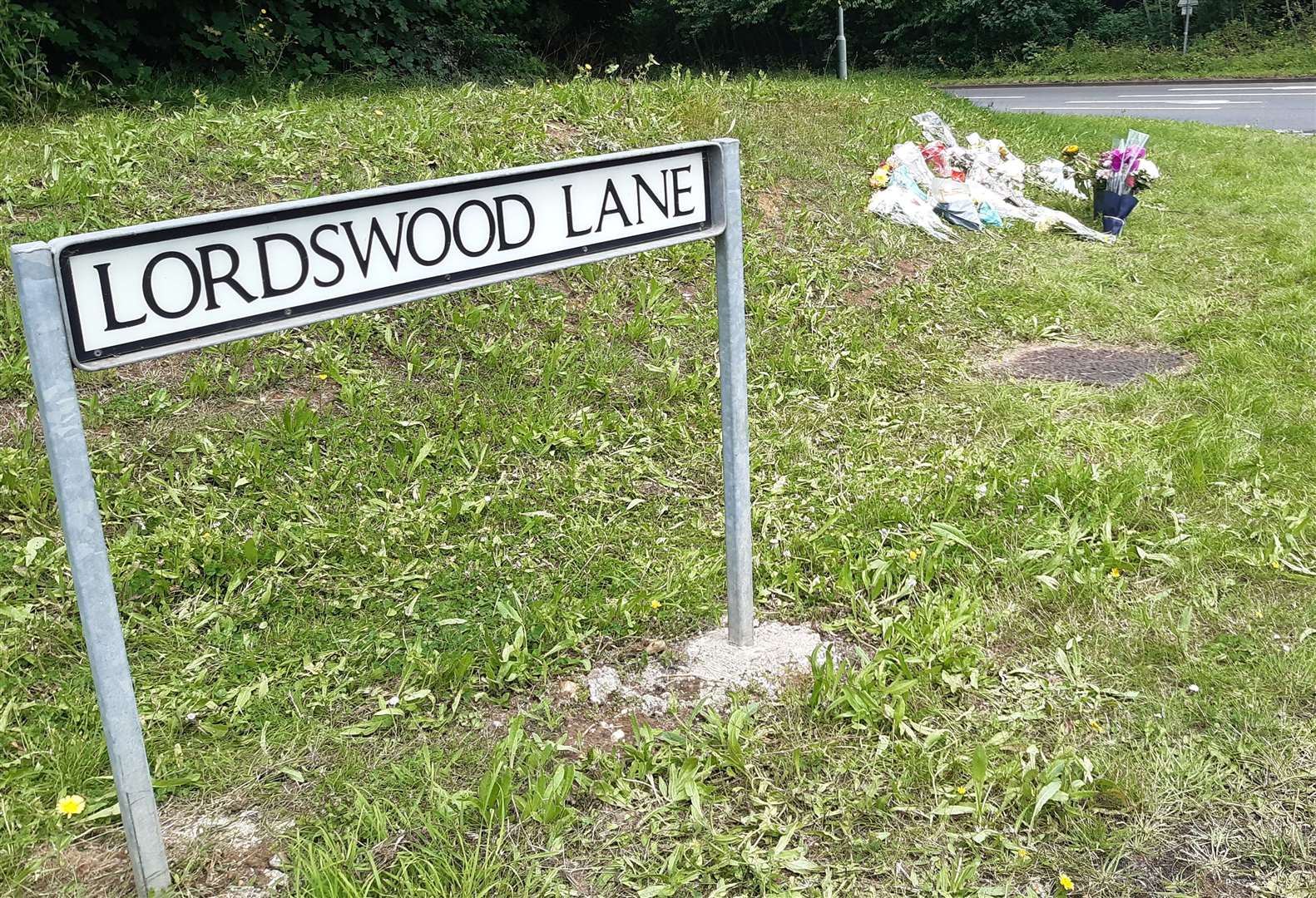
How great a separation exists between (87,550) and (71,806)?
0.71 meters

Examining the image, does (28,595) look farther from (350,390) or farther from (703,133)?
(703,133)

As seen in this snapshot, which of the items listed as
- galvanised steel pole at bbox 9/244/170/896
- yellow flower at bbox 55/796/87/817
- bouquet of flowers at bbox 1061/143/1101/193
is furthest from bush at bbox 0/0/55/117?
bouquet of flowers at bbox 1061/143/1101/193

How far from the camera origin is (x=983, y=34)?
91.6ft

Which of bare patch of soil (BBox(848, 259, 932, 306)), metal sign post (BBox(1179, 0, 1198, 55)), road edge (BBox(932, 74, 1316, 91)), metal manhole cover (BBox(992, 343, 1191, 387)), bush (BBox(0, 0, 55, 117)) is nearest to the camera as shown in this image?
metal manhole cover (BBox(992, 343, 1191, 387))

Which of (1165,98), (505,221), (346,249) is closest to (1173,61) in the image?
(1165,98)

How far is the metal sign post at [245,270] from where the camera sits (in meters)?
1.66

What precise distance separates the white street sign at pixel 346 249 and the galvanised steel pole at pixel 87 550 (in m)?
0.03

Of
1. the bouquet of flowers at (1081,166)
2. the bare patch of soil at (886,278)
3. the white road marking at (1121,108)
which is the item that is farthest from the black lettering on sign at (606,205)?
the white road marking at (1121,108)

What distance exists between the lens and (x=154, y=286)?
171 centimetres

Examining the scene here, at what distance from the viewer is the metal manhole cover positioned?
503 cm

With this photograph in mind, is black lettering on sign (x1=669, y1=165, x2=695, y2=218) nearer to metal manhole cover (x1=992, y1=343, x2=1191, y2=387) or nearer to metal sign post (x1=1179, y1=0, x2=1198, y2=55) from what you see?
metal manhole cover (x1=992, y1=343, x2=1191, y2=387)

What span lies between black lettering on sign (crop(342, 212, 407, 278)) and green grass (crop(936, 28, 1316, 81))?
77.0ft

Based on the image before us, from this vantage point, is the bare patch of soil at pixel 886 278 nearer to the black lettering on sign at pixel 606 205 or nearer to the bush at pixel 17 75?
the black lettering on sign at pixel 606 205

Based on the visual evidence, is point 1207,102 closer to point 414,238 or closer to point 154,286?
point 414,238
